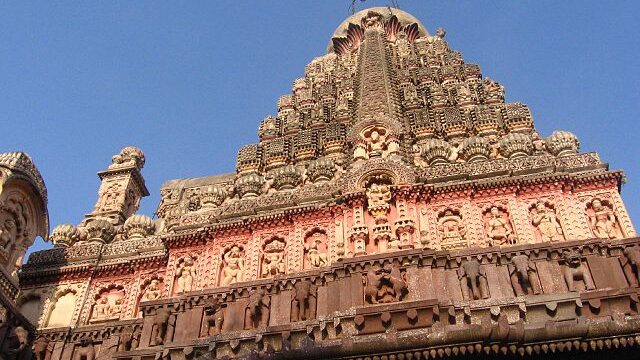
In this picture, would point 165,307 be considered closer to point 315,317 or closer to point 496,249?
point 315,317

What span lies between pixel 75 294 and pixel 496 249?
10803mm

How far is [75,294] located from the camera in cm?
1647

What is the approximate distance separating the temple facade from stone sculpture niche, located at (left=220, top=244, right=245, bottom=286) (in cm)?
5

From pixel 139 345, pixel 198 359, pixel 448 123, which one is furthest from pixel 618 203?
pixel 139 345

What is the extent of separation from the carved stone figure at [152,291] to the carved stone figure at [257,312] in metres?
3.63

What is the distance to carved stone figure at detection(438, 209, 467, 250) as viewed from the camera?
14.0m

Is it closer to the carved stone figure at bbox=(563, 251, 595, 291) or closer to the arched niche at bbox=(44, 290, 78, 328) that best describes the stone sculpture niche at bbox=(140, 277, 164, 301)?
the arched niche at bbox=(44, 290, 78, 328)

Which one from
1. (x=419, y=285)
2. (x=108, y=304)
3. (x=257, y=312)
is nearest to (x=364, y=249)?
(x=419, y=285)

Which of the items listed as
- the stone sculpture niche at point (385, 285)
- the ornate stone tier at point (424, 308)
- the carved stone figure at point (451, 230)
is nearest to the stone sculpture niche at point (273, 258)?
the ornate stone tier at point (424, 308)

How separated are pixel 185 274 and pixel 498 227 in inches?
297

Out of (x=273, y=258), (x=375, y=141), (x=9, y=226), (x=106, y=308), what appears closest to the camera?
(x=273, y=258)

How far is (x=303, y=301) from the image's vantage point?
13.1 metres

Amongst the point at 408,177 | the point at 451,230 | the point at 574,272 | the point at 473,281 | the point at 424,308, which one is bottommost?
the point at 424,308

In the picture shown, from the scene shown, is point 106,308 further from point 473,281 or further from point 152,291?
point 473,281
